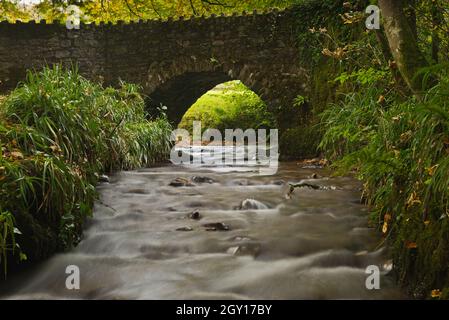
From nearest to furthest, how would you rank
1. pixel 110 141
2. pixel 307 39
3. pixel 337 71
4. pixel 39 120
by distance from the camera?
pixel 39 120, pixel 110 141, pixel 337 71, pixel 307 39

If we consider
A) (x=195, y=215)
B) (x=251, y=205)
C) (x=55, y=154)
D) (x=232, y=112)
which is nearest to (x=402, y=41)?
(x=251, y=205)

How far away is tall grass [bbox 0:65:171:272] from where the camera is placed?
2996mm

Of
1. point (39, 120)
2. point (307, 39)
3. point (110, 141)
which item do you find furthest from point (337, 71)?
point (39, 120)

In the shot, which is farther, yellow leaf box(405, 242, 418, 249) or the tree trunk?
the tree trunk

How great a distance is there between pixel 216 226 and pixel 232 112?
1215 cm

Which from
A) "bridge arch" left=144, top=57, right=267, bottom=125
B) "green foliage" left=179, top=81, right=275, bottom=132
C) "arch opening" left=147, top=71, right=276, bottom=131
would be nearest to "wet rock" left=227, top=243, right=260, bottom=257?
"arch opening" left=147, top=71, right=276, bottom=131

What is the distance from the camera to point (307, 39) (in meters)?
8.95

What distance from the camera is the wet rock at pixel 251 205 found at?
414cm

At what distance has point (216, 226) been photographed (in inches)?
139

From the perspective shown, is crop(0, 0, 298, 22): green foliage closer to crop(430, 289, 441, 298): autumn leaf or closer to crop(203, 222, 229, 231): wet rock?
crop(203, 222, 229, 231): wet rock

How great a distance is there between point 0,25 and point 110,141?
6970 millimetres

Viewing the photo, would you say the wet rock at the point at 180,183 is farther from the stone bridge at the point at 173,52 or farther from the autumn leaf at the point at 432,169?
the stone bridge at the point at 173,52

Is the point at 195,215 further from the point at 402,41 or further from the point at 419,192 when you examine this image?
the point at 402,41
